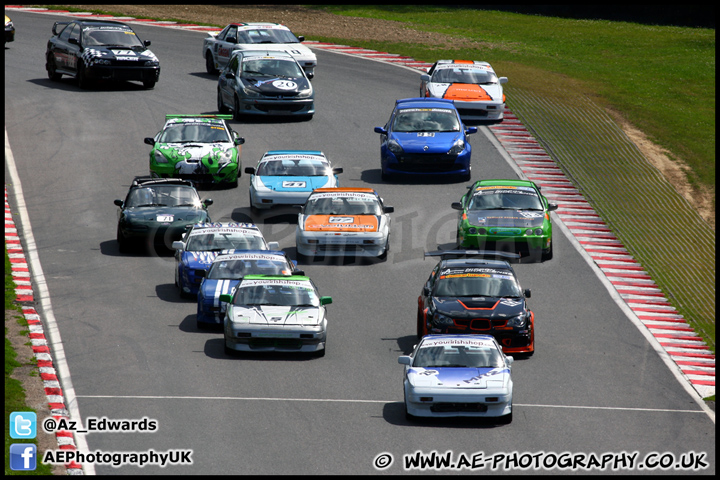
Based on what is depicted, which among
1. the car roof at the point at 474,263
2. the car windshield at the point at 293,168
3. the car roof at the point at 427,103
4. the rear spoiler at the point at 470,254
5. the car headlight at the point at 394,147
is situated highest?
the car roof at the point at 427,103

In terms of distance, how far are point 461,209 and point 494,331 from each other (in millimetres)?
6770

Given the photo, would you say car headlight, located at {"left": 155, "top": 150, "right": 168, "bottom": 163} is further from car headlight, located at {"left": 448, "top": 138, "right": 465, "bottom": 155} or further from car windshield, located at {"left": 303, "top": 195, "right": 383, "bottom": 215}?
car headlight, located at {"left": 448, "top": 138, "right": 465, "bottom": 155}

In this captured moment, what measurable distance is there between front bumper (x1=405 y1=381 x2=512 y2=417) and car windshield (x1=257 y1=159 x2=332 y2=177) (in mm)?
12703

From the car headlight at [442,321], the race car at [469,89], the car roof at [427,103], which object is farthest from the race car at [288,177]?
the car headlight at [442,321]

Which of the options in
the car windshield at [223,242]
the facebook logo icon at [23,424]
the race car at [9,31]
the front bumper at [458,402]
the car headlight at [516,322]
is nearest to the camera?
the facebook logo icon at [23,424]

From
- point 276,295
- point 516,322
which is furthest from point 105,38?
point 516,322

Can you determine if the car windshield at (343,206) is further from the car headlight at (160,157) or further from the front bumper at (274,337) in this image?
the front bumper at (274,337)


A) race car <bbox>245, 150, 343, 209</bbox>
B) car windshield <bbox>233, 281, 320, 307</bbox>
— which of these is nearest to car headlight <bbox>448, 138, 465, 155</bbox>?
race car <bbox>245, 150, 343, 209</bbox>

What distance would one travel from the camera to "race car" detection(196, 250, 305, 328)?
21.1 meters

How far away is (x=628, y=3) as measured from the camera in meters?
61.2

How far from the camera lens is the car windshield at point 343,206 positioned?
26.2 meters

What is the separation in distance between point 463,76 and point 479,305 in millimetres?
16634

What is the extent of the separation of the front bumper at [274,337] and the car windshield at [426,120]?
39.1 feet

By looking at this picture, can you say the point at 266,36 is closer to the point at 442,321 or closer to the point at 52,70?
the point at 52,70
